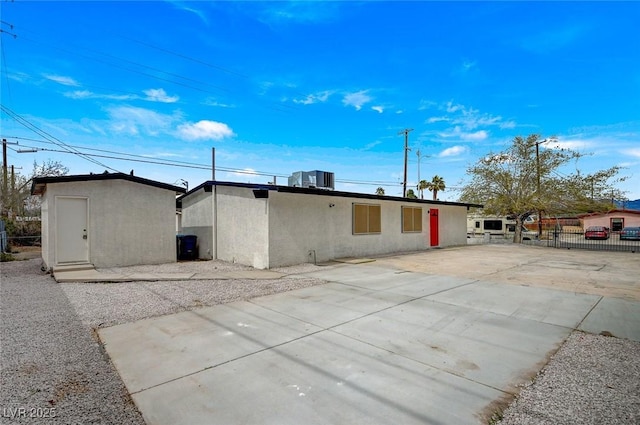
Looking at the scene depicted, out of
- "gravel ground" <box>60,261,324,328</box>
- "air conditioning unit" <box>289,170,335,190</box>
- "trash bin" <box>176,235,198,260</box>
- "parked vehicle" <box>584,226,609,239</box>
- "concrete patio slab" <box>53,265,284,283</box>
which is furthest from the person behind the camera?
"parked vehicle" <box>584,226,609,239</box>

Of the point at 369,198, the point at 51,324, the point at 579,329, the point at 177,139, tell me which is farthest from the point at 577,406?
the point at 177,139

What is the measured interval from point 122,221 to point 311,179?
7.03 metres

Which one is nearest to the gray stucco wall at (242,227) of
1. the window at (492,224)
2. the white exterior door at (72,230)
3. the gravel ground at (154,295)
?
the gravel ground at (154,295)

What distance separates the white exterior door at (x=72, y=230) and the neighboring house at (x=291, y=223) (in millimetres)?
3985

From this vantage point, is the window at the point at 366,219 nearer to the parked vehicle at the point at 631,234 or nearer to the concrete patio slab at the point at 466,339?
the concrete patio slab at the point at 466,339

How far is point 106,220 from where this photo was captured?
9945mm

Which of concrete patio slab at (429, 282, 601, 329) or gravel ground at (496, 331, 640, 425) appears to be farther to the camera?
concrete patio slab at (429, 282, 601, 329)

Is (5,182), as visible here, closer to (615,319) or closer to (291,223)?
(291,223)

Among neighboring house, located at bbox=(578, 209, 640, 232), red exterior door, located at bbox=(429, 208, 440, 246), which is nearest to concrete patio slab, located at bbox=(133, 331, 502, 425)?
red exterior door, located at bbox=(429, 208, 440, 246)

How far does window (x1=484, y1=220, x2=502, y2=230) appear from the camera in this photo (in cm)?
2795

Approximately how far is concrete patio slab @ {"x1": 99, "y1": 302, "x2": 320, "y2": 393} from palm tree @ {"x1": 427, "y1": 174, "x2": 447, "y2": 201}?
1389 inches

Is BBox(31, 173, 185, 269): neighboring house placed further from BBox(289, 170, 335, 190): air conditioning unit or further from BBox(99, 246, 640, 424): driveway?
BBox(99, 246, 640, 424): driveway

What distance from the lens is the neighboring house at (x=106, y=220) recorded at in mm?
9266

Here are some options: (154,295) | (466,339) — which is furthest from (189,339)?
(466,339)
